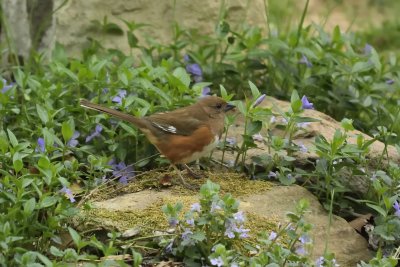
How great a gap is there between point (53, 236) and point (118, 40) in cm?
321

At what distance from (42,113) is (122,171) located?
61cm

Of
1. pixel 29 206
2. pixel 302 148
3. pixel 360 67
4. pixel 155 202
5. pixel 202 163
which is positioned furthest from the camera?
pixel 360 67

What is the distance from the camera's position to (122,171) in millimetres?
5625

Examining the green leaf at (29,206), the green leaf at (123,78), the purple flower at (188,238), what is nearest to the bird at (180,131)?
the green leaf at (123,78)

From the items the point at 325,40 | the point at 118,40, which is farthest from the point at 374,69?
the point at 118,40

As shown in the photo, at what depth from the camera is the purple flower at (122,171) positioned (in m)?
5.58

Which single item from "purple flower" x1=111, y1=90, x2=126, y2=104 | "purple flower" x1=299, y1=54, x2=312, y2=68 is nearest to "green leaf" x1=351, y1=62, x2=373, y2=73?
"purple flower" x1=299, y1=54, x2=312, y2=68

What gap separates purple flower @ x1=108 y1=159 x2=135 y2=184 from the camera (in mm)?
5578

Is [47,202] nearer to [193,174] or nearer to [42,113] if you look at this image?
[42,113]

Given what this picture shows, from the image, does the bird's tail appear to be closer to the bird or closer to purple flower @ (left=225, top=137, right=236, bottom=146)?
the bird

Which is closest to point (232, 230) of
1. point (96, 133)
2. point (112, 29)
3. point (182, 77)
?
point (96, 133)

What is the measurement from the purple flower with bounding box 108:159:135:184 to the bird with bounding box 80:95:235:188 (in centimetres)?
23

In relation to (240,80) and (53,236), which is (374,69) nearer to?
(240,80)

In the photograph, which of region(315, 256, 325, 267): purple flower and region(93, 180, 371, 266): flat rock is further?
region(93, 180, 371, 266): flat rock
